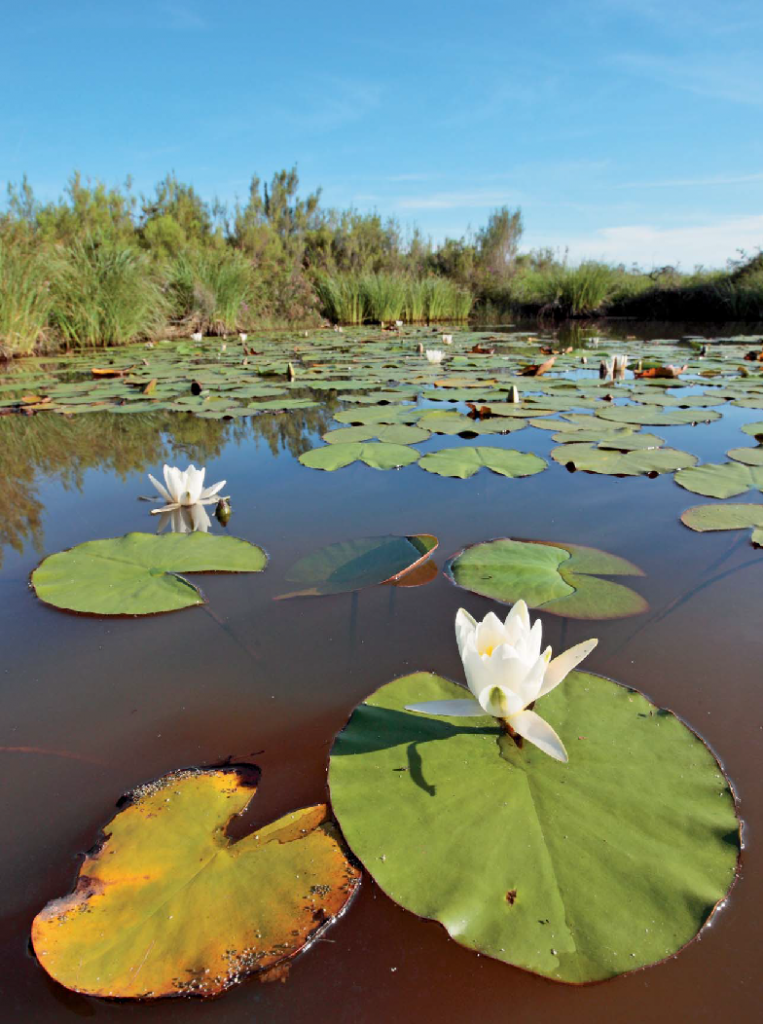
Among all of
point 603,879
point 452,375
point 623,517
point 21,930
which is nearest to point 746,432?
point 623,517

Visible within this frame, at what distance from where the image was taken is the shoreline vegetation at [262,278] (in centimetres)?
677

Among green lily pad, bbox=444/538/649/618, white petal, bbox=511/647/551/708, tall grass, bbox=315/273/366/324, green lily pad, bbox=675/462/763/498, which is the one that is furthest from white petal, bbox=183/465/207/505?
tall grass, bbox=315/273/366/324

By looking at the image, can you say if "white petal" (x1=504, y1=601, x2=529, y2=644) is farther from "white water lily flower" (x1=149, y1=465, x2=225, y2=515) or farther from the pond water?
"white water lily flower" (x1=149, y1=465, x2=225, y2=515)

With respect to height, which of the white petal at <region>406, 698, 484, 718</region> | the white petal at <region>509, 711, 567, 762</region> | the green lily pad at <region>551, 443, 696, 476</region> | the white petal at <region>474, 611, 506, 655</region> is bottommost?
the white petal at <region>509, 711, 567, 762</region>

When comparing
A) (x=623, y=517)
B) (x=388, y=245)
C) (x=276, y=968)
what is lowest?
(x=276, y=968)

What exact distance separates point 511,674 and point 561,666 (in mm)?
97

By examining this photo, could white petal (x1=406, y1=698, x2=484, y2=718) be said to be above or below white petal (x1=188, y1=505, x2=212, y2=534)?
below

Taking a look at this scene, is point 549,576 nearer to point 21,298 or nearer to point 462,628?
point 462,628

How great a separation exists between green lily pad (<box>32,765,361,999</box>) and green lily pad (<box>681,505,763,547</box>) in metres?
1.36

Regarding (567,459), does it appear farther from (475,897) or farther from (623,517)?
(475,897)

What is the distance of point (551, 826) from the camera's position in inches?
27.3

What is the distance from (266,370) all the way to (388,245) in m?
16.1

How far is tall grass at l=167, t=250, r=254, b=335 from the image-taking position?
8812 millimetres

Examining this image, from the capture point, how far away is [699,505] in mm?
1745
